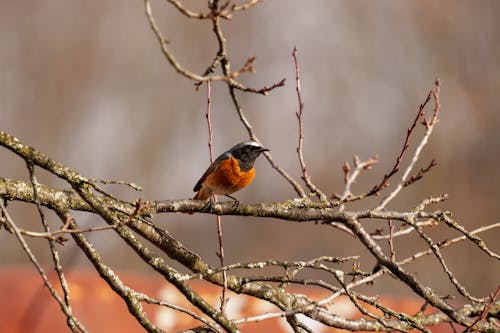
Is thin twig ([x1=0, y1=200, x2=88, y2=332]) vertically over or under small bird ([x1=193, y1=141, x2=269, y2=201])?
under

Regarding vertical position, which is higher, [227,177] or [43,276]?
[227,177]

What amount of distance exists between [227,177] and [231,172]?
4cm

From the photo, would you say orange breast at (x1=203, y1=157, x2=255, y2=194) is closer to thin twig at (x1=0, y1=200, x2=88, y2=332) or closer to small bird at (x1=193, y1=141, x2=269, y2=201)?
small bird at (x1=193, y1=141, x2=269, y2=201)

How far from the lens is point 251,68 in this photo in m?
2.23

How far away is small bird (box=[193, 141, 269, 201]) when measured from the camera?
4.26m

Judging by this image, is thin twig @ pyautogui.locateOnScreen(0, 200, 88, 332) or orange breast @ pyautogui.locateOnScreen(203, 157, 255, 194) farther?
orange breast @ pyautogui.locateOnScreen(203, 157, 255, 194)

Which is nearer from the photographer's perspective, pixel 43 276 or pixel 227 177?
pixel 43 276

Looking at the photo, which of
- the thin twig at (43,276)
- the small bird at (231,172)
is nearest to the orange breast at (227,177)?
the small bird at (231,172)

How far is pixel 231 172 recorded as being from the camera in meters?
4.25

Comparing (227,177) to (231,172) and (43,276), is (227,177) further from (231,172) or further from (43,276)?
(43,276)

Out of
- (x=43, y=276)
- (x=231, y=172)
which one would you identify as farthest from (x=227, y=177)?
(x=43, y=276)

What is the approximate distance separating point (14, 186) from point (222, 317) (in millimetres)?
958

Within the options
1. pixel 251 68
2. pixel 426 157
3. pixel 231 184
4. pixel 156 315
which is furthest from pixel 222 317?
pixel 426 157

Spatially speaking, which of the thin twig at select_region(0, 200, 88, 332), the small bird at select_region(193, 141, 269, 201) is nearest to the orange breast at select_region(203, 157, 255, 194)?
the small bird at select_region(193, 141, 269, 201)
